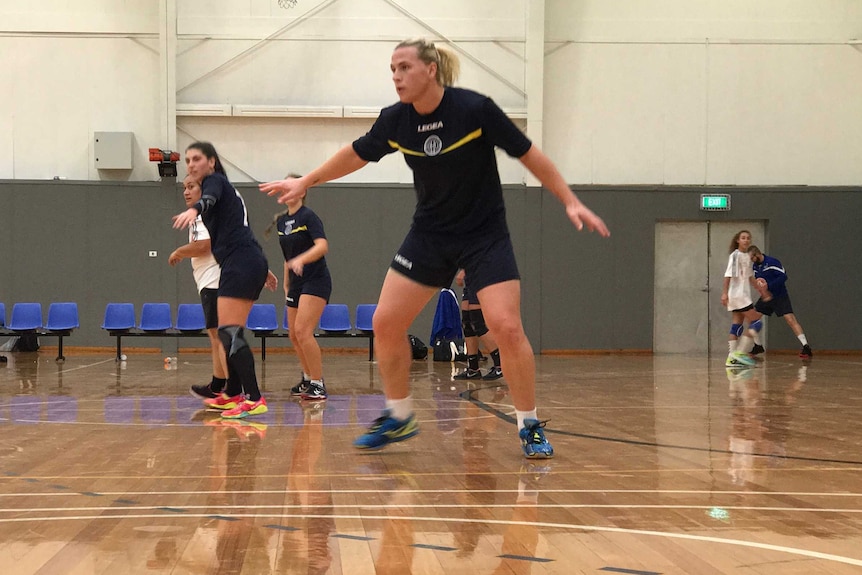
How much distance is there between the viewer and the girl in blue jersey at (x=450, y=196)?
3.99m

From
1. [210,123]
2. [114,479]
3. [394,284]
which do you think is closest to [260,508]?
[114,479]

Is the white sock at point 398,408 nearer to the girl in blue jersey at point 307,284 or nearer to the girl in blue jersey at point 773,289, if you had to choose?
the girl in blue jersey at point 307,284

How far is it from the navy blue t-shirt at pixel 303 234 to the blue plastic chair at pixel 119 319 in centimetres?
680

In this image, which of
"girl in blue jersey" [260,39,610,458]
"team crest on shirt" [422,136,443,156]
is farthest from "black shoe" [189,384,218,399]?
"team crest on shirt" [422,136,443,156]

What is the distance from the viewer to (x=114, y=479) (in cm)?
368

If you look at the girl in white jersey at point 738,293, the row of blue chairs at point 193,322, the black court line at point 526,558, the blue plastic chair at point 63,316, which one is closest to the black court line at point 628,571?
the black court line at point 526,558

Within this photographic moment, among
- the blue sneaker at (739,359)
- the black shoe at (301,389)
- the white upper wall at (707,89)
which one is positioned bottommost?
the blue sneaker at (739,359)

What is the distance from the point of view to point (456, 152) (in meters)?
3.99

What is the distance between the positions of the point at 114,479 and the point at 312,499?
0.98 metres

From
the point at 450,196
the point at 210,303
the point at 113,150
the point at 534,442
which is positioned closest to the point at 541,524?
the point at 534,442

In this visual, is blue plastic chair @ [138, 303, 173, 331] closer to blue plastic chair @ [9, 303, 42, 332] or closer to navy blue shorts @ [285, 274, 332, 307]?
blue plastic chair @ [9, 303, 42, 332]

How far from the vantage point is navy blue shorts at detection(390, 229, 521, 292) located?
13.3 ft

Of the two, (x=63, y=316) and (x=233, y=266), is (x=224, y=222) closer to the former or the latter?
(x=233, y=266)

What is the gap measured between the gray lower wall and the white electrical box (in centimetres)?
42
